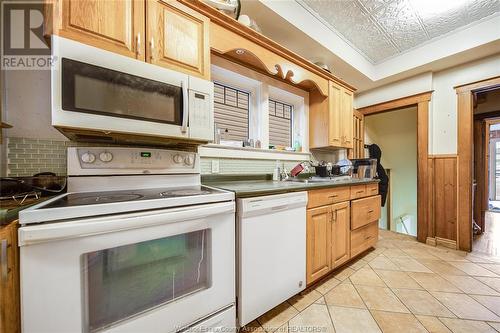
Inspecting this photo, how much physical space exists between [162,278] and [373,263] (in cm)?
212

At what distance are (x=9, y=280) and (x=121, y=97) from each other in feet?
2.70

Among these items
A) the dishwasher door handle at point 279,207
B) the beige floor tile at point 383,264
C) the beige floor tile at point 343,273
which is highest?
the dishwasher door handle at point 279,207

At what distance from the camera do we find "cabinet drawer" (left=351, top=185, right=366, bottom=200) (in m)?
1.99

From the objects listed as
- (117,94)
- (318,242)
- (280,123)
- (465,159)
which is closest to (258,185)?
(318,242)

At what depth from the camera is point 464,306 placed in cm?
142

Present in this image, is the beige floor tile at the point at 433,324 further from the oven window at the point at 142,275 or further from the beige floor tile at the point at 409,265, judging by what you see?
Result: the oven window at the point at 142,275

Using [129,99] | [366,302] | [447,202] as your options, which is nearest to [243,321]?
[366,302]

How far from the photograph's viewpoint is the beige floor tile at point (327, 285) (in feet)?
5.33

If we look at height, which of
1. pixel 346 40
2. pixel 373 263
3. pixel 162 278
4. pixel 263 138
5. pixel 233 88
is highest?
pixel 346 40

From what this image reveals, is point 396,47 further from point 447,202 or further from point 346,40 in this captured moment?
point 447,202

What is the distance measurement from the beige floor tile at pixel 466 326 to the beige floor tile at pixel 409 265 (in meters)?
0.67

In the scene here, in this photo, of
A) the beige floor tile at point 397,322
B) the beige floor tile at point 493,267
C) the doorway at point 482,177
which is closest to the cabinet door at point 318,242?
the beige floor tile at point 397,322

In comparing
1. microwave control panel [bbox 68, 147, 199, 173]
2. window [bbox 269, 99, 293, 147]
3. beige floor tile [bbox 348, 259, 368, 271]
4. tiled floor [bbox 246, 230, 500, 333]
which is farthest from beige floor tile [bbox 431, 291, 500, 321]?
microwave control panel [bbox 68, 147, 199, 173]

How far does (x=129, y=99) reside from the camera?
103 centimetres
